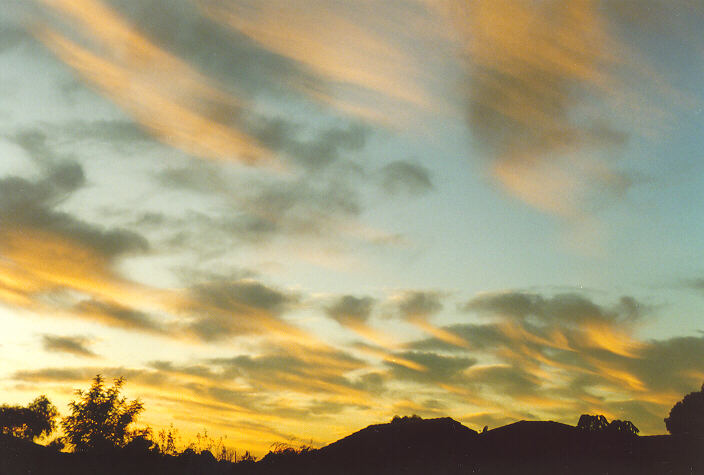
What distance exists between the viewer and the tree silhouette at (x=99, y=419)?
6162 centimetres

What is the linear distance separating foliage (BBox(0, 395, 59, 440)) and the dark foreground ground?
1853 inches

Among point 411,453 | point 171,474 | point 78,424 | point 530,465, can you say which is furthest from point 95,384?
point 530,465

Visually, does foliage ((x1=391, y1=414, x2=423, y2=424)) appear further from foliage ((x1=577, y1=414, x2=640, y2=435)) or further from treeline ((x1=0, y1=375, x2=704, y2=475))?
foliage ((x1=577, y1=414, x2=640, y2=435))

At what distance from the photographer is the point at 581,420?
28.6m

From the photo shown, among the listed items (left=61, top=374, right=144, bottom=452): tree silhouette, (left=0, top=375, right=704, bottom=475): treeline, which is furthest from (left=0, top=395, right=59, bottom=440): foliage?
(left=0, top=375, right=704, bottom=475): treeline

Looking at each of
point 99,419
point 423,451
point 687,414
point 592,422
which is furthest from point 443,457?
point 99,419

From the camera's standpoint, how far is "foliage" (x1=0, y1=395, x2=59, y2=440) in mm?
73425

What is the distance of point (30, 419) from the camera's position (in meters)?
75.4

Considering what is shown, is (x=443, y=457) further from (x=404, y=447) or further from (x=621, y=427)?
(x=621, y=427)

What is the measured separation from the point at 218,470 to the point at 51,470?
10555mm

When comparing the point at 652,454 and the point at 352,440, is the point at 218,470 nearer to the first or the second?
the point at 352,440

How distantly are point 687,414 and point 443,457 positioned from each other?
59.9ft

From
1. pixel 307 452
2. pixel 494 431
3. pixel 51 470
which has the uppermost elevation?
pixel 494 431

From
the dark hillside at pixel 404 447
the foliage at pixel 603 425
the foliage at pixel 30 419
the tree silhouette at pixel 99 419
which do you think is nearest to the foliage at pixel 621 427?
the foliage at pixel 603 425
